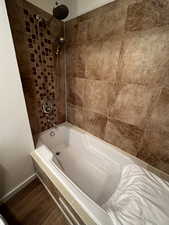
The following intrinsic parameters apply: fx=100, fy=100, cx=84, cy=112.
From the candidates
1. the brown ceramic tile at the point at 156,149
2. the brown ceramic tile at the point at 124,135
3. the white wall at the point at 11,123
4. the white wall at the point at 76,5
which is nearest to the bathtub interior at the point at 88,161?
the brown ceramic tile at the point at 124,135

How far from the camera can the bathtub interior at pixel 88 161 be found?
1178mm

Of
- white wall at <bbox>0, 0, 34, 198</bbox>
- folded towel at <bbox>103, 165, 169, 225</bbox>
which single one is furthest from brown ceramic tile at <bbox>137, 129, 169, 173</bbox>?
white wall at <bbox>0, 0, 34, 198</bbox>

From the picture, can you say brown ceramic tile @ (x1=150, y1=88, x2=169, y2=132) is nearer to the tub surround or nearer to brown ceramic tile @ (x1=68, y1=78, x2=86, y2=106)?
the tub surround

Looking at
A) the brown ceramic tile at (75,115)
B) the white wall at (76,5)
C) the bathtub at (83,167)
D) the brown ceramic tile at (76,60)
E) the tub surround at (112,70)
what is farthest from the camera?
the brown ceramic tile at (75,115)

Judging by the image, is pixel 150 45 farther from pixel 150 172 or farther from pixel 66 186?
pixel 66 186

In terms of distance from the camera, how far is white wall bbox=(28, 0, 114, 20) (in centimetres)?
107

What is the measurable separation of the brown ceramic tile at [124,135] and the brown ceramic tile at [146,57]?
1.68 feet

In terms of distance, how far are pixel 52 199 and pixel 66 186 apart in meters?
0.54

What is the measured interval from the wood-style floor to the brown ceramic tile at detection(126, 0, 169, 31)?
1.95 m

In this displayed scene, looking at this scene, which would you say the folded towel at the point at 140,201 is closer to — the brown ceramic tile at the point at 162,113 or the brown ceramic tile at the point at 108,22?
the brown ceramic tile at the point at 162,113

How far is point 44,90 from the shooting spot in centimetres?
141

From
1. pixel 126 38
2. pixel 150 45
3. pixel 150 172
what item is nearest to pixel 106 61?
pixel 126 38

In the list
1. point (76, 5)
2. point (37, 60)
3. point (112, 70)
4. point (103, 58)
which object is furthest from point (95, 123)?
point (76, 5)

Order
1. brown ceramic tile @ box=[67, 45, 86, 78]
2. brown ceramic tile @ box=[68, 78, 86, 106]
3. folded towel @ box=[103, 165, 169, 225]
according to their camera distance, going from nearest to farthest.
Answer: folded towel @ box=[103, 165, 169, 225], brown ceramic tile @ box=[67, 45, 86, 78], brown ceramic tile @ box=[68, 78, 86, 106]
